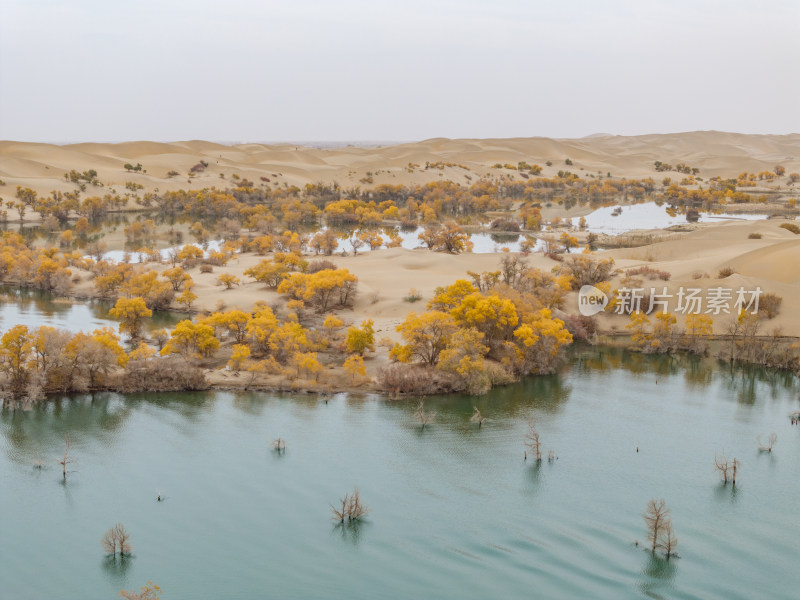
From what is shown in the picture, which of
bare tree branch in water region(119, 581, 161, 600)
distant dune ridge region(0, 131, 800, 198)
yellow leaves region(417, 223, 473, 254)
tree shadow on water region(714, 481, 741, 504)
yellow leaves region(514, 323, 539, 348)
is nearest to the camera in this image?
bare tree branch in water region(119, 581, 161, 600)

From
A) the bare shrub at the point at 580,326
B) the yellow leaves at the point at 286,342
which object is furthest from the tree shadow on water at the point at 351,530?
the bare shrub at the point at 580,326

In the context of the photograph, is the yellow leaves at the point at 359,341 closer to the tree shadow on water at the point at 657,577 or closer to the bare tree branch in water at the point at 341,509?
the bare tree branch in water at the point at 341,509

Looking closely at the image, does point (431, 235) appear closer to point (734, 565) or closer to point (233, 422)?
point (233, 422)

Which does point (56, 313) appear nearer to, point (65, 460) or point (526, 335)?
point (65, 460)

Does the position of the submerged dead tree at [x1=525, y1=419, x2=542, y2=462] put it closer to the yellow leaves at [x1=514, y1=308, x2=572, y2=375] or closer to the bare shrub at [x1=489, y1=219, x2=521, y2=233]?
the yellow leaves at [x1=514, y1=308, x2=572, y2=375]

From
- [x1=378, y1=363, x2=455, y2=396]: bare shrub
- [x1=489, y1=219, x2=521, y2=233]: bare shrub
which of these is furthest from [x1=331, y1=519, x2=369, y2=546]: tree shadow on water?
[x1=489, y1=219, x2=521, y2=233]: bare shrub

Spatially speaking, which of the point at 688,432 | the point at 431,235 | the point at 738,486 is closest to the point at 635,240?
the point at 431,235
